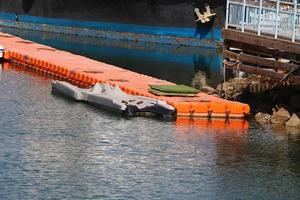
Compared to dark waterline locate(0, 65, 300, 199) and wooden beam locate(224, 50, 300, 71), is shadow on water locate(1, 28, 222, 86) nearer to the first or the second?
wooden beam locate(224, 50, 300, 71)

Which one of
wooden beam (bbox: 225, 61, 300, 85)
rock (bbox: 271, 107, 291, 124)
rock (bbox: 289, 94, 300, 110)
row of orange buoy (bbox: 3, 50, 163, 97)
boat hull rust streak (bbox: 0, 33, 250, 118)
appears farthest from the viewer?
row of orange buoy (bbox: 3, 50, 163, 97)

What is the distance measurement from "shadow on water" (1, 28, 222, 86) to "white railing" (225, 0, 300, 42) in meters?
16.2

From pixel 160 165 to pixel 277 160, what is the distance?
16.2 feet

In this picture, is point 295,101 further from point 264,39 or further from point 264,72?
point 264,39

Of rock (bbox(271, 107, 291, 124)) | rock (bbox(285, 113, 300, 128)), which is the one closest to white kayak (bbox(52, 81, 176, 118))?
rock (bbox(271, 107, 291, 124))

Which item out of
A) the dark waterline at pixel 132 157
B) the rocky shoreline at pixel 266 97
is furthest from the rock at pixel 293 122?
the dark waterline at pixel 132 157

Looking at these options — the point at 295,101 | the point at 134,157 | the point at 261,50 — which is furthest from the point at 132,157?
the point at 295,101

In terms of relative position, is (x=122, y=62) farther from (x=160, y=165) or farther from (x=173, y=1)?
(x=160, y=165)

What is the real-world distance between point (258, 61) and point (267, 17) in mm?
2013

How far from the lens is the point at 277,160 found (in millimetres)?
32688

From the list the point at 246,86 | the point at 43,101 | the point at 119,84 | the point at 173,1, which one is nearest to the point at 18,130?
the point at 43,101

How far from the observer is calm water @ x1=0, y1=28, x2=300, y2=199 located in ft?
89.1

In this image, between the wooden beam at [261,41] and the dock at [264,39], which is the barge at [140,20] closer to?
the dock at [264,39]

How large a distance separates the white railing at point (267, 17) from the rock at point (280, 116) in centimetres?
373
